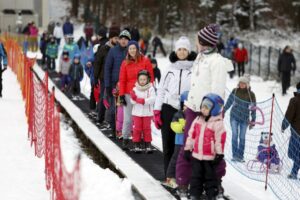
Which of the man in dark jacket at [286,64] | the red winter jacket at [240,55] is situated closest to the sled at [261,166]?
the man in dark jacket at [286,64]

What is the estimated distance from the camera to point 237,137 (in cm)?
1060

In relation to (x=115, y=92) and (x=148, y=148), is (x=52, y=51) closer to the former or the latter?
(x=115, y=92)

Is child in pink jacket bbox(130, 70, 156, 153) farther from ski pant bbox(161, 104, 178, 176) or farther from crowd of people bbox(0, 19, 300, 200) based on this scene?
ski pant bbox(161, 104, 178, 176)

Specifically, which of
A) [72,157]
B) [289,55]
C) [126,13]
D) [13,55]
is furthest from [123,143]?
[126,13]

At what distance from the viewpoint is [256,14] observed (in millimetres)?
43906

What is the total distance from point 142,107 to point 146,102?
0.17 metres

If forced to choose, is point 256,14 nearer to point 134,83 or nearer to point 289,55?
point 289,55

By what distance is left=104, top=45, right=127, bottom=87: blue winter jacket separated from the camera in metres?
10.4

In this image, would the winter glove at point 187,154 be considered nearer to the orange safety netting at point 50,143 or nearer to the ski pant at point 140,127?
the orange safety netting at point 50,143

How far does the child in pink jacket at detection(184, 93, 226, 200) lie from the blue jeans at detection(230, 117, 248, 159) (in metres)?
3.69

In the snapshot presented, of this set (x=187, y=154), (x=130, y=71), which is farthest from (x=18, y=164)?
(x=187, y=154)

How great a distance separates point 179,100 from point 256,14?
37.5 metres

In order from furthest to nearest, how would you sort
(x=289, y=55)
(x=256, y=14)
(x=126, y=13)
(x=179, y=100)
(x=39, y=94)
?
(x=126, y=13)
(x=256, y=14)
(x=289, y=55)
(x=39, y=94)
(x=179, y=100)

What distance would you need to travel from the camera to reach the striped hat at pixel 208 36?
6797 millimetres
